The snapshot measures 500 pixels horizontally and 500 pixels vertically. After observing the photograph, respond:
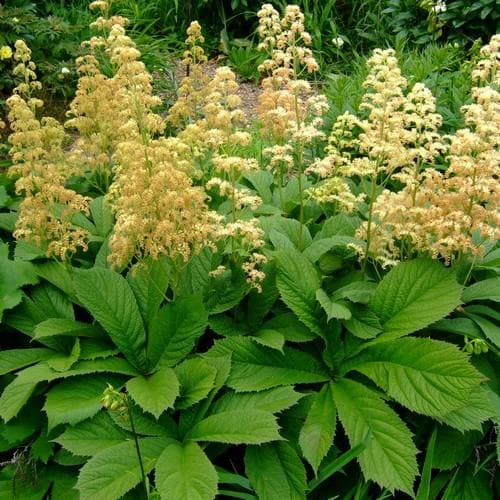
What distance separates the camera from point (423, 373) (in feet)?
9.09

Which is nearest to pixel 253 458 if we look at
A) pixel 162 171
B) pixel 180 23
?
pixel 162 171

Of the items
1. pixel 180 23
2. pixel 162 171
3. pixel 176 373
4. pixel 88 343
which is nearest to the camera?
pixel 162 171

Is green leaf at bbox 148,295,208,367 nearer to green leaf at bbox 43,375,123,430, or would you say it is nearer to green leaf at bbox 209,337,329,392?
green leaf at bbox 209,337,329,392

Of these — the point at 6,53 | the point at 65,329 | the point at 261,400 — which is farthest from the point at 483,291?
the point at 6,53

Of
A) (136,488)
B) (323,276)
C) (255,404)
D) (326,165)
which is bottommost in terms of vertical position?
(136,488)

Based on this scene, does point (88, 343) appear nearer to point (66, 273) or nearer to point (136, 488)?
point (66, 273)

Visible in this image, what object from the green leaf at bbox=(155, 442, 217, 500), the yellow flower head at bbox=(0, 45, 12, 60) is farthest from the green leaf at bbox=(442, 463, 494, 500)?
the yellow flower head at bbox=(0, 45, 12, 60)

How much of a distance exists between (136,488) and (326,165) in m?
Answer: 1.57

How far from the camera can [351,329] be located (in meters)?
2.99

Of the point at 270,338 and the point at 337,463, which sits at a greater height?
the point at 270,338

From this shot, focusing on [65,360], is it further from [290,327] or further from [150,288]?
[290,327]

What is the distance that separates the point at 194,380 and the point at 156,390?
0.18m

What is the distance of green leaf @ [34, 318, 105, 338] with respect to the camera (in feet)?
9.64

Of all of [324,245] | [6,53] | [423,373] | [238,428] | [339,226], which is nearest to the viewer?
[238,428]
